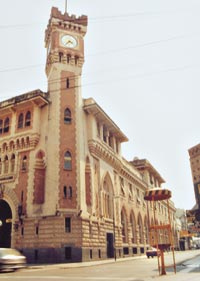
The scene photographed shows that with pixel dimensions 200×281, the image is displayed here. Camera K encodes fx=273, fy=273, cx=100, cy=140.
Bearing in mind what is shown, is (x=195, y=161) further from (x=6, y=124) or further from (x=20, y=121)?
(x=6, y=124)

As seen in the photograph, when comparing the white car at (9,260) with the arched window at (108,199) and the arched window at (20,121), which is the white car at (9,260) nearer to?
the arched window at (108,199)

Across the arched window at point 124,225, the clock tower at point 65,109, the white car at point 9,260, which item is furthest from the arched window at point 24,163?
the arched window at point 124,225

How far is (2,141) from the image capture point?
3036cm

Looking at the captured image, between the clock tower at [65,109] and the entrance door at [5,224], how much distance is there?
6.17 metres

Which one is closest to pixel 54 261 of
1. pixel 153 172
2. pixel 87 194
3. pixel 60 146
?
pixel 87 194

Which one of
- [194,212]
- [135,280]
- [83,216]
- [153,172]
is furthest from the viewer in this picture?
[153,172]

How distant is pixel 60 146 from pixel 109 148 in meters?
8.86

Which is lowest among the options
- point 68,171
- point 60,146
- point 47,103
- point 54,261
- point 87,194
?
point 54,261

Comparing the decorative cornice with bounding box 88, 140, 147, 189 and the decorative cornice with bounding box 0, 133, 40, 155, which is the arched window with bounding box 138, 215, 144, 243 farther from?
the decorative cornice with bounding box 0, 133, 40, 155

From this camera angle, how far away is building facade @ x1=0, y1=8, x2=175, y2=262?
81.8ft

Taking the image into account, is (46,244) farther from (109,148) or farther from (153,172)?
(153,172)

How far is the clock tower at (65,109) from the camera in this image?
2614 centimetres

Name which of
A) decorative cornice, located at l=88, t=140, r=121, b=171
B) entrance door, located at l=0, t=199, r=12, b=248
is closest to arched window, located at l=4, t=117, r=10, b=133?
entrance door, located at l=0, t=199, r=12, b=248

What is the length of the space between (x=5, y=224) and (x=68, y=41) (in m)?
22.7
